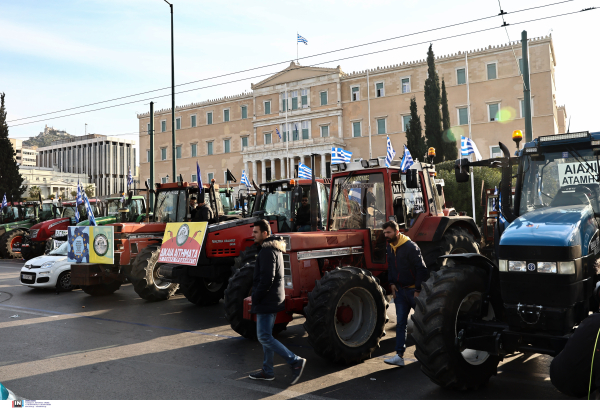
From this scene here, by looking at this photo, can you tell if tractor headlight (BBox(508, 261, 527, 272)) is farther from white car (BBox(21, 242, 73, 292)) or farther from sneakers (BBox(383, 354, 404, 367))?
white car (BBox(21, 242, 73, 292))

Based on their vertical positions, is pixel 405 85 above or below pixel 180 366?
above

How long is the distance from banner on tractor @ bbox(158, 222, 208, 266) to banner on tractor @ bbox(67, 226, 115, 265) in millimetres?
2408

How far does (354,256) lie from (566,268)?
3.91 meters

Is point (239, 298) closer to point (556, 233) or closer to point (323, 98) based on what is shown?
point (556, 233)

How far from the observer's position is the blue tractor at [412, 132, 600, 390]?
177 inches

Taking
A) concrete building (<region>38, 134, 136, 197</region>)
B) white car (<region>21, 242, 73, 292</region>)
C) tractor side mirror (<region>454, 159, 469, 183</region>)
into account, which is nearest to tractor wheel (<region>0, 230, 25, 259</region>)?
white car (<region>21, 242, 73, 292</region>)

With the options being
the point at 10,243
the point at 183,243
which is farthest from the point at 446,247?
the point at 10,243

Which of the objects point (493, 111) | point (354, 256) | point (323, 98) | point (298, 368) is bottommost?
point (298, 368)

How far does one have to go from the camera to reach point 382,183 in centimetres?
817

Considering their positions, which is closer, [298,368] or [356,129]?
[298,368]

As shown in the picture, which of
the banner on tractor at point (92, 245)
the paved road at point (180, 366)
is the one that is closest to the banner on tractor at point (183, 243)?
the paved road at point (180, 366)

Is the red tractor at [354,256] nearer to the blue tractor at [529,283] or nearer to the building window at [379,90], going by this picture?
the blue tractor at [529,283]

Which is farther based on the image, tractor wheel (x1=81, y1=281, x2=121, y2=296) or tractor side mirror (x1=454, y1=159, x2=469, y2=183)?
tractor wheel (x1=81, y1=281, x2=121, y2=296)

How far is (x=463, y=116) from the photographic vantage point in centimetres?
5462
